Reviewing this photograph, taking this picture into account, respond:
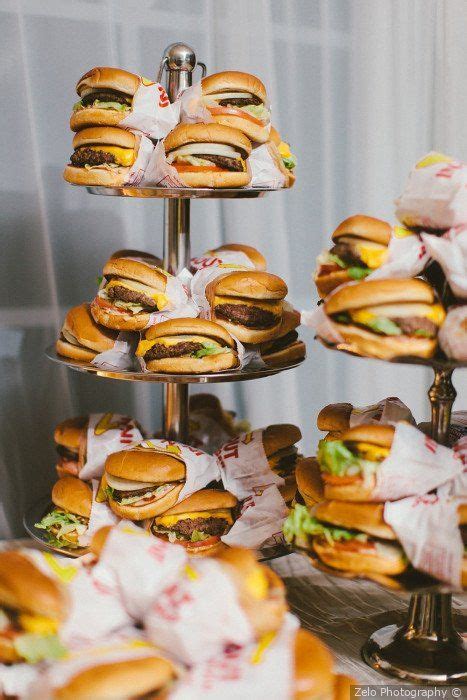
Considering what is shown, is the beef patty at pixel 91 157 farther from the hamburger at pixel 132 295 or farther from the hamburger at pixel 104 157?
the hamburger at pixel 132 295

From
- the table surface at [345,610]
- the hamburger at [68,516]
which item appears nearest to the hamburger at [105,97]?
the hamburger at [68,516]

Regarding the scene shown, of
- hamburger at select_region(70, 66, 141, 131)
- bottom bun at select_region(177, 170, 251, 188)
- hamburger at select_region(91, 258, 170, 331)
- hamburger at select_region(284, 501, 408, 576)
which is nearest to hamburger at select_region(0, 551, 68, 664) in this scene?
hamburger at select_region(284, 501, 408, 576)

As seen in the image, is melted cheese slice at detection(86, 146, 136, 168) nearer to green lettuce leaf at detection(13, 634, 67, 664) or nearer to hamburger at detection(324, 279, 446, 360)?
hamburger at detection(324, 279, 446, 360)

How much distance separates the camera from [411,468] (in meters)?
1.48

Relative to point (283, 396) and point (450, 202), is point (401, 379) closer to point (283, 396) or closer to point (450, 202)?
point (283, 396)

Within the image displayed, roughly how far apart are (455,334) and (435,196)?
253 mm

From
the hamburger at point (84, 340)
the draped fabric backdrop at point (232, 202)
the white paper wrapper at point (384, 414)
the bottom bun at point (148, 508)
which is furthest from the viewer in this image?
the draped fabric backdrop at point (232, 202)

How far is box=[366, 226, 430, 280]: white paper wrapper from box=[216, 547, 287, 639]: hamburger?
0.56 metres

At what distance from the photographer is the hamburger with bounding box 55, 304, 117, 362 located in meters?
2.05

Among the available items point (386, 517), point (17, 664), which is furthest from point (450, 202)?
point (17, 664)

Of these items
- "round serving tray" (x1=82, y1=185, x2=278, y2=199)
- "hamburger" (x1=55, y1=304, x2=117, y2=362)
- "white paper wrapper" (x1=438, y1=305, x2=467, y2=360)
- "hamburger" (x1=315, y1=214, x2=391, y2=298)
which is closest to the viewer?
"white paper wrapper" (x1=438, y1=305, x2=467, y2=360)

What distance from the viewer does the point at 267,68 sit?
2.81m

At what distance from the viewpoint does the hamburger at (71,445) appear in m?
2.21

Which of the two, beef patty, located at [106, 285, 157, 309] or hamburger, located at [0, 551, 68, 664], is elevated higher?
beef patty, located at [106, 285, 157, 309]
